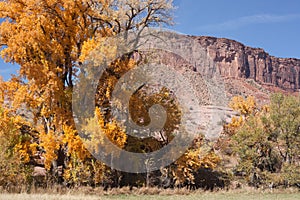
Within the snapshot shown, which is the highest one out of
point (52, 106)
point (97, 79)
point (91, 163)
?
point (97, 79)

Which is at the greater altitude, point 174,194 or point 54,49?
point 54,49

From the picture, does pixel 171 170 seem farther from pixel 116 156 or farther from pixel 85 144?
pixel 85 144

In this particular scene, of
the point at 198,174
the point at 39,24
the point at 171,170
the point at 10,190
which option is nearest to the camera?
the point at 10,190

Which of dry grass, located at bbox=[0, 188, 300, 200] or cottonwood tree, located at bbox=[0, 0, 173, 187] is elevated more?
cottonwood tree, located at bbox=[0, 0, 173, 187]

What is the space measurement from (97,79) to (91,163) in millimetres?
5131

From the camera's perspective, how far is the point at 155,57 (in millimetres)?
25391

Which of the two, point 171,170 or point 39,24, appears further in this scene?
point 171,170

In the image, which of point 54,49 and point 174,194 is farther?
point 174,194

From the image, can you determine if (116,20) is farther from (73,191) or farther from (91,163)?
(73,191)

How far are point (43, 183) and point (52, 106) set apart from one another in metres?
4.84

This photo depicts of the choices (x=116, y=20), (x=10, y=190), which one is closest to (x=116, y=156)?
(x=10, y=190)

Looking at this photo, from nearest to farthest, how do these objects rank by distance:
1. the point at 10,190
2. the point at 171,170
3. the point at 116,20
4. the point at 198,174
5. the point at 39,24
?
the point at 10,190 → the point at 39,24 → the point at 116,20 → the point at 171,170 → the point at 198,174

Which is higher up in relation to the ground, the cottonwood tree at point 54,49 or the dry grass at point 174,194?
the cottonwood tree at point 54,49

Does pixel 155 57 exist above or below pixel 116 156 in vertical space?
above
